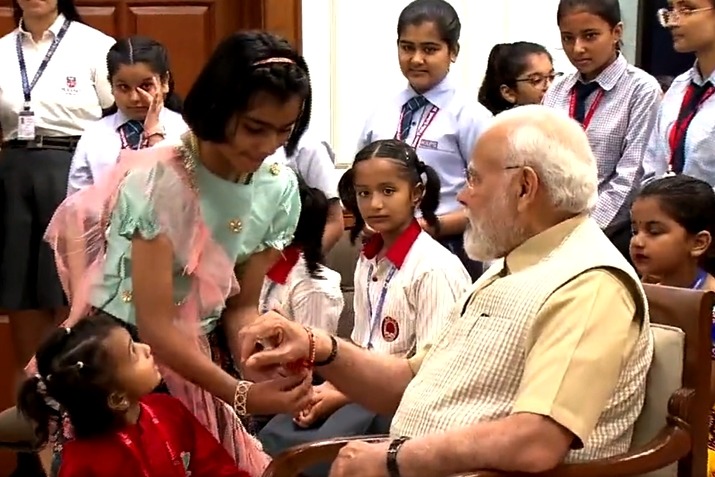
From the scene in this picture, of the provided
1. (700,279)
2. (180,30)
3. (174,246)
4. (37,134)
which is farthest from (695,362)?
(180,30)

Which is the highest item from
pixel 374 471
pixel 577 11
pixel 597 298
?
pixel 577 11

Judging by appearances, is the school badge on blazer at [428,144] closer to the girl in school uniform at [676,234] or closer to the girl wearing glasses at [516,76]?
the girl wearing glasses at [516,76]

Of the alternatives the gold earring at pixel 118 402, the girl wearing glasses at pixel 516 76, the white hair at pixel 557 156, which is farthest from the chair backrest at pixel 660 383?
the girl wearing glasses at pixel 516 76

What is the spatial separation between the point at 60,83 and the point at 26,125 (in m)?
0.17

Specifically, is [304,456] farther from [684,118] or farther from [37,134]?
[37,134]

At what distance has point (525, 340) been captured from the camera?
171 cm

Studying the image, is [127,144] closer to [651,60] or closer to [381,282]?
[381,282]

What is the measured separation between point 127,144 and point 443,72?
970 mm

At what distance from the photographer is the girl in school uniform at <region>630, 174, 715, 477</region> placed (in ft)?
8.46

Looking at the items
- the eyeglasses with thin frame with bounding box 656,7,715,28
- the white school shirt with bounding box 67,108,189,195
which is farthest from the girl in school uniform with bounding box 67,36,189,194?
the eyeglasses with thin frame with bounding box 656,7,715,28

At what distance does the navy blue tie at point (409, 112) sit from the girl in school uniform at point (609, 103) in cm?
41

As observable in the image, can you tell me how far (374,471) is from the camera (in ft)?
5.75

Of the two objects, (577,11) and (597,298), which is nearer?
(597,298)

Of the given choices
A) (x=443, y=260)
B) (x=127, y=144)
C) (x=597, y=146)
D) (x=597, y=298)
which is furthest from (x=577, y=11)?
(x=597, y=298)
